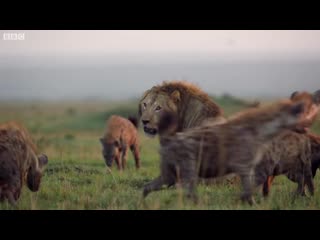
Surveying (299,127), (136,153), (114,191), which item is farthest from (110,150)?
(299,127)

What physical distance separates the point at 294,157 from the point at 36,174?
8.18 feet

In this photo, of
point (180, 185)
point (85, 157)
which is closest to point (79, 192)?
point (180, 185)

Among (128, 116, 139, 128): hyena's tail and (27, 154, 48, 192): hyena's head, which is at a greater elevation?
(128, 116, 139, 128): hyena's tail

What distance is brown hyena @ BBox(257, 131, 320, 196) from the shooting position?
6.29 metres

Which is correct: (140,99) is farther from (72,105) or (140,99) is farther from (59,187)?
(72,105)

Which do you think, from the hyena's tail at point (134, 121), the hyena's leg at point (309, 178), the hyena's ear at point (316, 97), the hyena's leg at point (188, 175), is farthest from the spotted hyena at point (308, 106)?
the hyena's tail at point (134, 121)

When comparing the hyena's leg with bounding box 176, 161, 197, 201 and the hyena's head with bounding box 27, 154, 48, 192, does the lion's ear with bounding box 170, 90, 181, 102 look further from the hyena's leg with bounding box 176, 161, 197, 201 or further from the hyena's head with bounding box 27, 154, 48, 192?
the hyena's head with bounding box 27, 154, 48, 192

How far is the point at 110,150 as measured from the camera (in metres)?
10.1

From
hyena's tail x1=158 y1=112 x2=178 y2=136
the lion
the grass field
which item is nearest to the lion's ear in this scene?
the lion

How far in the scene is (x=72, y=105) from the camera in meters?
19.8

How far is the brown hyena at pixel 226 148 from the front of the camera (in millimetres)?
5965

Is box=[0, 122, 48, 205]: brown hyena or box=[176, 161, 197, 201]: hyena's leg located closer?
box=[176, 161, 197, 201]: hyena's leg

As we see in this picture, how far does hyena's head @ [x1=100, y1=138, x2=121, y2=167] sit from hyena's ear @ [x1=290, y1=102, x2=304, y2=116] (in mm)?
4336

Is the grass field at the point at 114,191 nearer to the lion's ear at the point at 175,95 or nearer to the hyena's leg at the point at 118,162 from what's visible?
the hyena's leg at the point at 118,162
